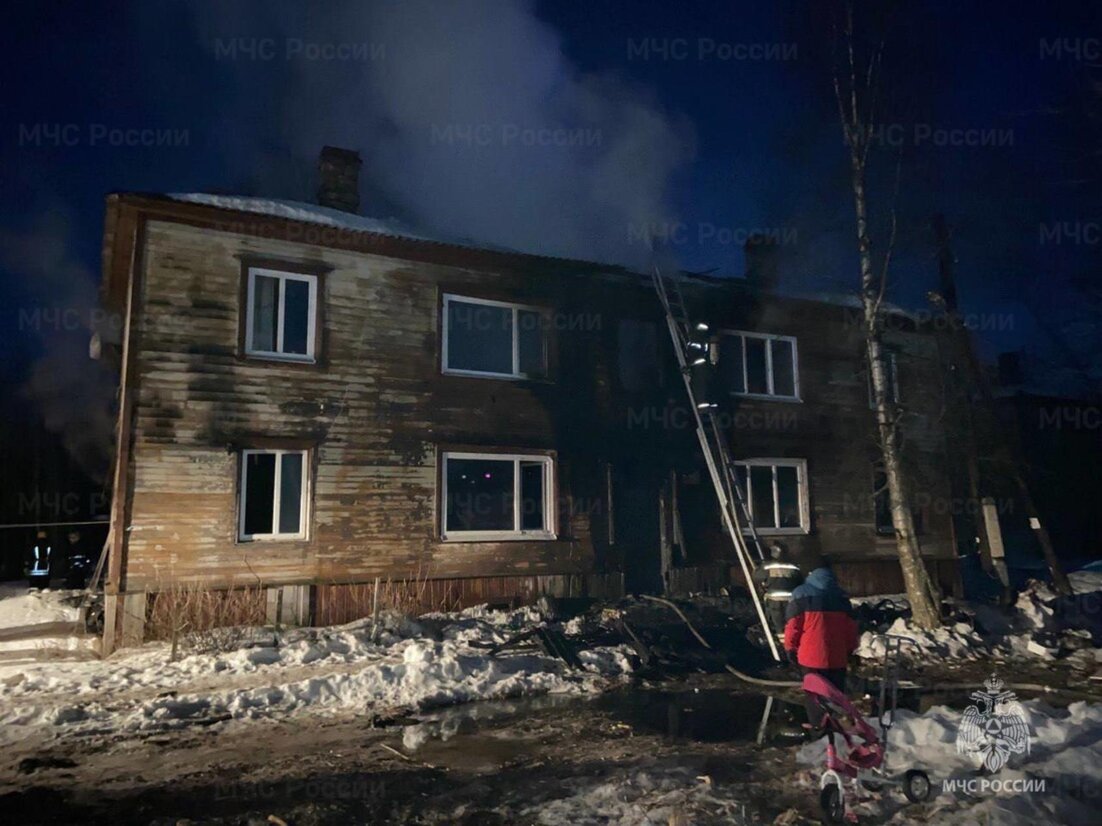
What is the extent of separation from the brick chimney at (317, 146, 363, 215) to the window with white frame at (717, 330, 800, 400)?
8941 mm

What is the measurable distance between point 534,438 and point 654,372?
3258 millimetres

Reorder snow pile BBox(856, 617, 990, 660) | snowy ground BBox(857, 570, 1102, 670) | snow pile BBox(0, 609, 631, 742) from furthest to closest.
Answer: snowy ground BBox(857, 570, 1102, 670) < snow pile BBox(856, 617, 990, 660) < snow pile BBox(0, 609, 631, 742)

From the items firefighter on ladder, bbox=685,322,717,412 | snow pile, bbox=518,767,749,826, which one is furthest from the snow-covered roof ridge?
snow pile, bbox=518,767,749,826

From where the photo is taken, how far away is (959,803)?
5.09m

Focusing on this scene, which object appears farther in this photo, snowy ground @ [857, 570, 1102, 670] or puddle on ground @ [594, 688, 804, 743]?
snowy ground @ [857, 570, 1102, 670]

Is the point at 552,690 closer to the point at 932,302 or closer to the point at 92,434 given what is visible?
the point at 932,302

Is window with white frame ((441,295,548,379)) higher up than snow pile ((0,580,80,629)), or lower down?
higher up

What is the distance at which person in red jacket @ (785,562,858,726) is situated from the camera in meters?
5.41

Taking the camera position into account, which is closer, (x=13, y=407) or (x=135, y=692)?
(x=135, y=692)

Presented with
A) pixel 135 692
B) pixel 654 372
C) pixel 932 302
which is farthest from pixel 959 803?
pixel 932 302

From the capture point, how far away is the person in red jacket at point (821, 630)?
17.7ft

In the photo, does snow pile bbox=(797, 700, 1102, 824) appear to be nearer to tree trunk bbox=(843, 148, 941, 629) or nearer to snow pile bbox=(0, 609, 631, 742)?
snow pile bbox=(0, 609, 631, 742)

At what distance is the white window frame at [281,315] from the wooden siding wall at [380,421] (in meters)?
0.18

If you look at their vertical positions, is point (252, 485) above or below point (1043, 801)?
above
